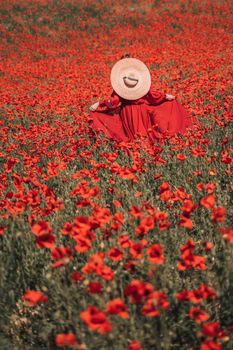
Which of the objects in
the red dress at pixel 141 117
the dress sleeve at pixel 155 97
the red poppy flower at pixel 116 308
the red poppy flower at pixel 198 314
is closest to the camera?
the red poppy flower at pixel 116 308

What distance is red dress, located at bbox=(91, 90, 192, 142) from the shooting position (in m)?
5.46

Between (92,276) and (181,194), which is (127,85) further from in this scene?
(92,276)

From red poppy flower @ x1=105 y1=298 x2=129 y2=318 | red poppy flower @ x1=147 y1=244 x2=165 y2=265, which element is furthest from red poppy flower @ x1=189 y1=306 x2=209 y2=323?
red poppy flower @ x1=105 y1=298 x2=129 y2=318

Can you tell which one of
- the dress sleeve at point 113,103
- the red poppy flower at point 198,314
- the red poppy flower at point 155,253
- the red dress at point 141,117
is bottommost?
the red dress at point 141,117

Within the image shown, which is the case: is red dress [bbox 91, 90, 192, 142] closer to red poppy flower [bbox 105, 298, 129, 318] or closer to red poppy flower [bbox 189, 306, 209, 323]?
red poppy flower [bbox 189, 306, 209, 323]

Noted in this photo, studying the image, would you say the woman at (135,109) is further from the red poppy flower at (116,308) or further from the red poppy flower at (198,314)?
the red poppy flower at (116,308)

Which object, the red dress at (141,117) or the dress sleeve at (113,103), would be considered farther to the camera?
the dress sleeve at (113,103)

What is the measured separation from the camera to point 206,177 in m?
3.30

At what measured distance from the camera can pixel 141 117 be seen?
5.61 metres

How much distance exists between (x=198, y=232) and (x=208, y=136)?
2.07 m

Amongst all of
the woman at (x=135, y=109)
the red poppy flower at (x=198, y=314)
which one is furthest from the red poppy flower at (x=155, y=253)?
the woman at (x=135, y=109)

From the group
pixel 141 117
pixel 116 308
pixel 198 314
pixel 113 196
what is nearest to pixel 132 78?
pixel 141 117

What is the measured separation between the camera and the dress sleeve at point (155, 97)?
561 cm

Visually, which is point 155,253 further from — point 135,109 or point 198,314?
point 135,109
